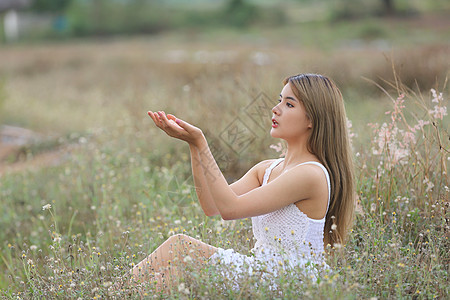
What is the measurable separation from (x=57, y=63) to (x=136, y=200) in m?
12.5

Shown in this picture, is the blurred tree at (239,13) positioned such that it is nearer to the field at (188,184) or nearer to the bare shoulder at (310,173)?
the field at (188,184)

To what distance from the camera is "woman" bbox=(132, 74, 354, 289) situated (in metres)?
2.35

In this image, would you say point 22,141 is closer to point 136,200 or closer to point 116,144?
point 116,144

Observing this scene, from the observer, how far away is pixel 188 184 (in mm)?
4383

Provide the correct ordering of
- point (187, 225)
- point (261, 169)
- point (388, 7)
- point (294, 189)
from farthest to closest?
point (388, 7) → point (187, 225) → point (261, 169) → point (294, 189)

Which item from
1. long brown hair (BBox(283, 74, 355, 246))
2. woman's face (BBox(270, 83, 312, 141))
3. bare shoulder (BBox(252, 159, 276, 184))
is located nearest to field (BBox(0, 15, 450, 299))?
long brown hair (BBox(283, 74, 355, 246))

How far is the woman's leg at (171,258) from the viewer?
2504mm

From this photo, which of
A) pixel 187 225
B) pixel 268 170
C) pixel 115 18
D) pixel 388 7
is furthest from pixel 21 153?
pixel 115 18

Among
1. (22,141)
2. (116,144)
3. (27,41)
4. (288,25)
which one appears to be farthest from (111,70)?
(288,25)

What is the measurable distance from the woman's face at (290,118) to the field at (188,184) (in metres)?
0.57

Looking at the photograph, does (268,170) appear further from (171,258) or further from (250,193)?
(171,258)

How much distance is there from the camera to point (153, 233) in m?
3.55

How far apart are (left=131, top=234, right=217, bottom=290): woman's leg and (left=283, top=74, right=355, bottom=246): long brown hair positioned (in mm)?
625

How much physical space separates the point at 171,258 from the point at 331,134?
0.97 meters
